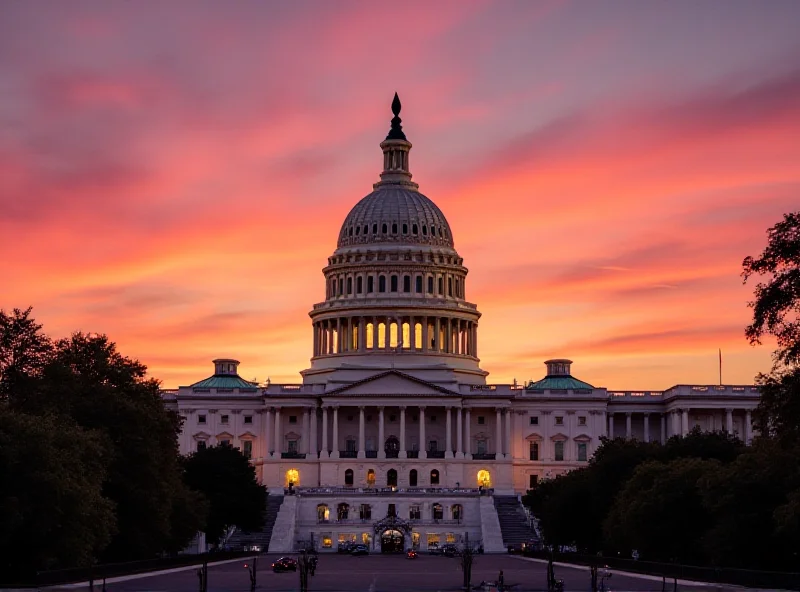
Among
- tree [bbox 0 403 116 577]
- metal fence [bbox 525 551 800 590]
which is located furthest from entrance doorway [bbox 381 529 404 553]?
tree [bbox 0 403 116 577]

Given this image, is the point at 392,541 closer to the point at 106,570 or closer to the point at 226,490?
the point at 226,490

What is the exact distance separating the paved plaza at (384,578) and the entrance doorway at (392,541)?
37.7 metres

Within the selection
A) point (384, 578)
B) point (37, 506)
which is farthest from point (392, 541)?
point (37, 506)

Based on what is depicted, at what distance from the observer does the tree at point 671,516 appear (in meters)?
132


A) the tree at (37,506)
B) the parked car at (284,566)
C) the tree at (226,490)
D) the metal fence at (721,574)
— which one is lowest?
the metal fence at (721,574)

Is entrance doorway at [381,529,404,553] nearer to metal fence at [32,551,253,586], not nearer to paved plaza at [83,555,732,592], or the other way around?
paved plaza at [83,555,732,592]

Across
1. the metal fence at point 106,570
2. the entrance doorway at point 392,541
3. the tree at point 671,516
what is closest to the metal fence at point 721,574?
the tree at point 671,516

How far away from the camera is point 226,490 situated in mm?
182750

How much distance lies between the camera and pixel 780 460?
110938 mm

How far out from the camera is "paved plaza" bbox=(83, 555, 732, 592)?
345ft

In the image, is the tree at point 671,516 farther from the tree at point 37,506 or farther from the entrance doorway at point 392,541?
the entrance doorway at point 392,541

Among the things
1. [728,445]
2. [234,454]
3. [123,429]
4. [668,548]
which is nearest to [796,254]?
[668,548]

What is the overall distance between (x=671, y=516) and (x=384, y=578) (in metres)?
23.8

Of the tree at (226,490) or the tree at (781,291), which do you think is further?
the tree at (226,490)
